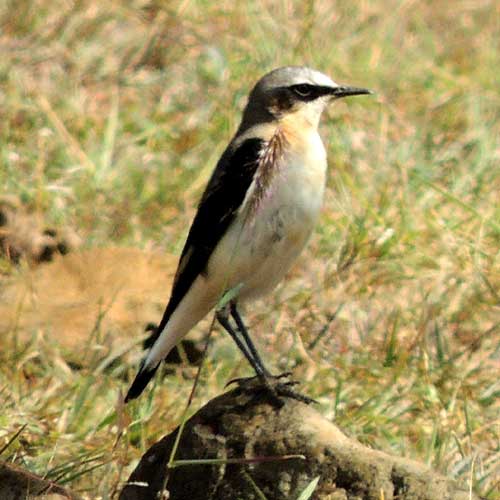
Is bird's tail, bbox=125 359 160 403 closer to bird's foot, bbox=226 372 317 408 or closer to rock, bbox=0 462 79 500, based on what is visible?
bird's foot, bbox=226 372 317 408

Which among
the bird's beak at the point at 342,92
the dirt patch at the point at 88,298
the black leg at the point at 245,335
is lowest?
the dirt patch at the point at 88,298

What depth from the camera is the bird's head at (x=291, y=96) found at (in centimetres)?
582

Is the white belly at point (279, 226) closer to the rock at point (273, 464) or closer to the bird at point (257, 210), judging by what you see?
the bird at point (257, 210)

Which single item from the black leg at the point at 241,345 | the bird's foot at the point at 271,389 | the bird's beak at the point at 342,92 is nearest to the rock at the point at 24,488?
the bird's foot at the point at 271,389

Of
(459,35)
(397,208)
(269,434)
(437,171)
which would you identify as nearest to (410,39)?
(459,35)

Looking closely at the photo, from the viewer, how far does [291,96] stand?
584 centimetres

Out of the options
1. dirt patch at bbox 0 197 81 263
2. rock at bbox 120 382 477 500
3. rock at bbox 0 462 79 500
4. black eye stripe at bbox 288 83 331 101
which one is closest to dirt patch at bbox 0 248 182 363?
dirt patch at bbox 0 197 81 263

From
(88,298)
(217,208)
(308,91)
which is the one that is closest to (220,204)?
(217,208)

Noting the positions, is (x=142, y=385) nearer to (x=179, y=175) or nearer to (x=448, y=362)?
(x=448, y=362)

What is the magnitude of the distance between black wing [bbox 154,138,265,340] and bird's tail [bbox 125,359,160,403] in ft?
0.75

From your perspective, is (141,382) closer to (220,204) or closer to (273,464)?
(220,204)

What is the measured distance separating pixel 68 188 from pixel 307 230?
260 cm

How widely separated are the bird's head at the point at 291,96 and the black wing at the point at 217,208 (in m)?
0.27

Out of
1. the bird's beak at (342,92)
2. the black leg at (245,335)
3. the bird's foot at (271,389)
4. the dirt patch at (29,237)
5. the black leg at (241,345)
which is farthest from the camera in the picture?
the dirt patch at (29,237)
